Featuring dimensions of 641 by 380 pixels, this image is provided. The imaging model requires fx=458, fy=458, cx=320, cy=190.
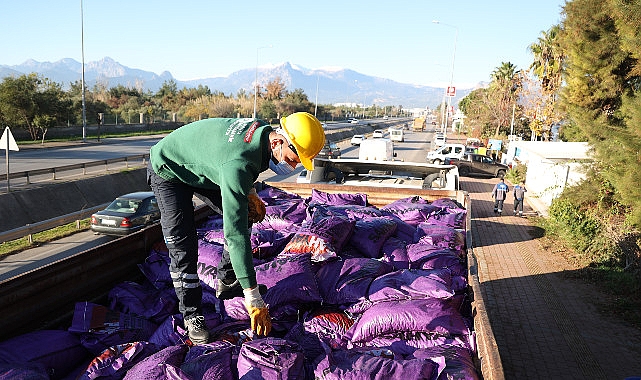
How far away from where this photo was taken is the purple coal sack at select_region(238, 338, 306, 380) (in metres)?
2.33

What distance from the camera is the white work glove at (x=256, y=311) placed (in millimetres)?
2576

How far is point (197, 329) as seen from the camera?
276cm

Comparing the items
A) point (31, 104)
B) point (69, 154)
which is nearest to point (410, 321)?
point (69, 154)

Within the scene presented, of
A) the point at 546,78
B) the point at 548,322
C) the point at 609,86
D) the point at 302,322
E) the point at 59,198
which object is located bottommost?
the point at 548,322

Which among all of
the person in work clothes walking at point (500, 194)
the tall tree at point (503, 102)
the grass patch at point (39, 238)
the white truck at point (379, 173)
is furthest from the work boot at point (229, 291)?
the tall tree at point (503, 102)

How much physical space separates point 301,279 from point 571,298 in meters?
6.68

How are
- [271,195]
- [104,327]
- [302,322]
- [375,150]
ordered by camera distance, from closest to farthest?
[104,327], [302,322], [271,195], [375,150]

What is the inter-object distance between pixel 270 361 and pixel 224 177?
1003 millimetres

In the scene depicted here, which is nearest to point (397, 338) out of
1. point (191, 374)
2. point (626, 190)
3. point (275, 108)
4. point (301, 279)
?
point (301, 279)

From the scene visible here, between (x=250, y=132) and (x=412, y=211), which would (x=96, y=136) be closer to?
(x=412, y=211)

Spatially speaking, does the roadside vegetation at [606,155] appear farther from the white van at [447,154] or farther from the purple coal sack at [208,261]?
the white van at [447,154]

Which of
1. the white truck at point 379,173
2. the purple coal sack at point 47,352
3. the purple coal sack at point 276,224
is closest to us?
the purple coal sack at point 47,352

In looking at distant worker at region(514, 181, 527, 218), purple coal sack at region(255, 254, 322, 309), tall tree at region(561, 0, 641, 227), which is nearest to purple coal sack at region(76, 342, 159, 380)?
purple coal sack at region(255, 254, 322, 309)

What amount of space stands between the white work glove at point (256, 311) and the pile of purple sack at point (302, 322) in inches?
3.8
